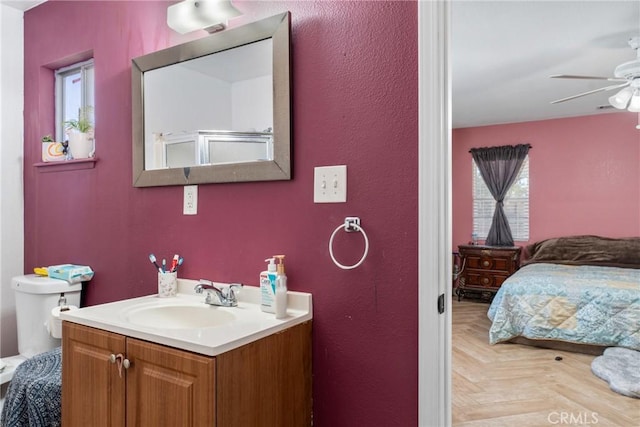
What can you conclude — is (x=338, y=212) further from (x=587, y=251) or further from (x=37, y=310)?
(x=587, y=251)

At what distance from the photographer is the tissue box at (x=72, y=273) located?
2.03 metres

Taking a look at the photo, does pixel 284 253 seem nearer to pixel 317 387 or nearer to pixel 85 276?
pixel 317 387

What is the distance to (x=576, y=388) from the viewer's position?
8.79ft

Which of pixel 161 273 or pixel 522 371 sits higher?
pixel 161 273

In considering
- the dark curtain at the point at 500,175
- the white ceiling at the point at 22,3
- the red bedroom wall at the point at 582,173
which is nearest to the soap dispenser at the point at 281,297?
the white ceiling at the point at 22,3

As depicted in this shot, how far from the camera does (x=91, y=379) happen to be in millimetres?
1290

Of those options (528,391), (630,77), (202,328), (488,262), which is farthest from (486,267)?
(202,328)

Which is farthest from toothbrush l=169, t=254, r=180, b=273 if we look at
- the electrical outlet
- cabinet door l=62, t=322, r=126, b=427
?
cabinet door l=62, t=322, r=126, b=427

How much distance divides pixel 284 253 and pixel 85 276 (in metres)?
1.25

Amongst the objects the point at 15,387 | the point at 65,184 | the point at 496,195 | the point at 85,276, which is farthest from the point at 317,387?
the point at 496,195

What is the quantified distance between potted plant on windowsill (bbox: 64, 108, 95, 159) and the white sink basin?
1.06 metres

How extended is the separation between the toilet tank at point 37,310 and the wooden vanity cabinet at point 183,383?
2.44 feet

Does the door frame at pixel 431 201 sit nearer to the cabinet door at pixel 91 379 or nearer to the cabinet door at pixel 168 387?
the cabinet door at pixel 168 387
